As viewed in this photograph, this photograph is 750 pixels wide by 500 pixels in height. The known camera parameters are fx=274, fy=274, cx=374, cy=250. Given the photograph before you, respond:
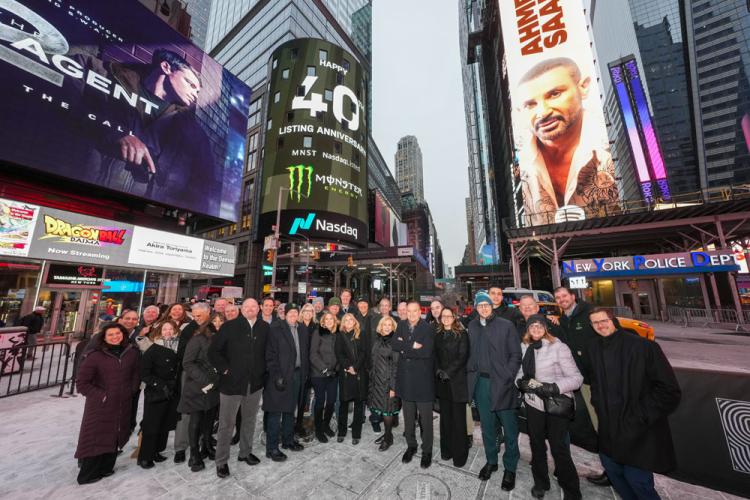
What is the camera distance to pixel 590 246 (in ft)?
73.6

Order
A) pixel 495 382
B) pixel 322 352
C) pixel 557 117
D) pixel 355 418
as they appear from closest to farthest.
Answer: pixel 495 382 < pixel 355 418 < pixel 322 352 < pixel 557 117

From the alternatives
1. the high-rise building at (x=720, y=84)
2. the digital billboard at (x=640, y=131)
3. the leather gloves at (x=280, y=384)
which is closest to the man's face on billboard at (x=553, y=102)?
the digital billboard at (x=640, y=131)

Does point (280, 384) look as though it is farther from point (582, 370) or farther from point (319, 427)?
point (582, 370)

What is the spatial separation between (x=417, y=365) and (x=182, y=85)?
74.6 feet

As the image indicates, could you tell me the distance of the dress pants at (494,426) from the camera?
11.6ft

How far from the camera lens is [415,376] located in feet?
13.9

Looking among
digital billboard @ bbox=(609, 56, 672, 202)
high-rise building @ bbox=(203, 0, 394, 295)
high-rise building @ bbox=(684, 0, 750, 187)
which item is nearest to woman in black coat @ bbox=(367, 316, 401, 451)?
high-rise building @ bbox=(203, 0, 394, 295)

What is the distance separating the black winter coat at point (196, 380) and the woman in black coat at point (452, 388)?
3428 mm

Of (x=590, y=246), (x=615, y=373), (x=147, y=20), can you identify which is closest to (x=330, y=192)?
(x=147, y=20)

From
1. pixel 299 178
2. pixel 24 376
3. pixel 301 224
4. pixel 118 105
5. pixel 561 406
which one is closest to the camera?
pixel 561 406

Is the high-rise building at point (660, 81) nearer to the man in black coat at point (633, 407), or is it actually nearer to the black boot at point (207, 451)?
the man in black coat at point (633, 407)

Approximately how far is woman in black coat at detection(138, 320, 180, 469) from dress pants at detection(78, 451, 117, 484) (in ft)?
1.02

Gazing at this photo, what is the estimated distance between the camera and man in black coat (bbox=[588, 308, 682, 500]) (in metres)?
2.60

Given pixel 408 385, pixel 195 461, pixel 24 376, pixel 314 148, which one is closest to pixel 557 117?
pixel 314 148
